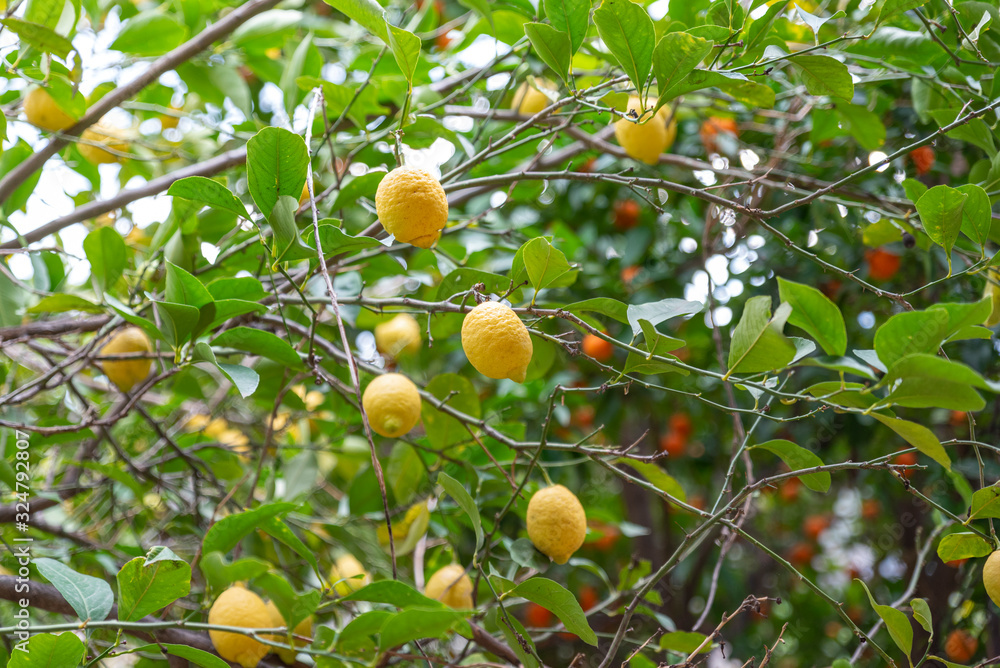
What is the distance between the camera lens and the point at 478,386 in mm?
1865

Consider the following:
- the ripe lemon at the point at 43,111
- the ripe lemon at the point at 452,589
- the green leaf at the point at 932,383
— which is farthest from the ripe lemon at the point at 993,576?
the ripe lemon at the point at 43,111

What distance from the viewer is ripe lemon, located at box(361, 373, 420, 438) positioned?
0.85m

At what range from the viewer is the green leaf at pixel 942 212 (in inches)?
27.1

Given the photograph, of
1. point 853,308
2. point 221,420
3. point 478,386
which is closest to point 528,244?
point 853,308

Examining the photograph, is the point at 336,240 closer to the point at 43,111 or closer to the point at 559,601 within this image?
the point at 559,601

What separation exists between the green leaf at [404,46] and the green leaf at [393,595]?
519mm

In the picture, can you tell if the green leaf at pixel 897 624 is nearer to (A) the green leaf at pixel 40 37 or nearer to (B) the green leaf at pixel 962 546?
(B) the green leaf at pixel 962 546

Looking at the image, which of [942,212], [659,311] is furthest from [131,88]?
[942,212]

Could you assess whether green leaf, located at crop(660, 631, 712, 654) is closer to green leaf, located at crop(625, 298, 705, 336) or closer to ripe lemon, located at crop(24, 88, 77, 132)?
green leaf, located at crop(625, 298, 705, 336)

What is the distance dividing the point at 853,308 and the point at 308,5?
169 centimetres

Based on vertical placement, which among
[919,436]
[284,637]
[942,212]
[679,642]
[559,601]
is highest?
[942,212]

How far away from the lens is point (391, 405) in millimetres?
854

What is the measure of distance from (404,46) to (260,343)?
370mm

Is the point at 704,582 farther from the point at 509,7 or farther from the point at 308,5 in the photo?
the point at 308,5
